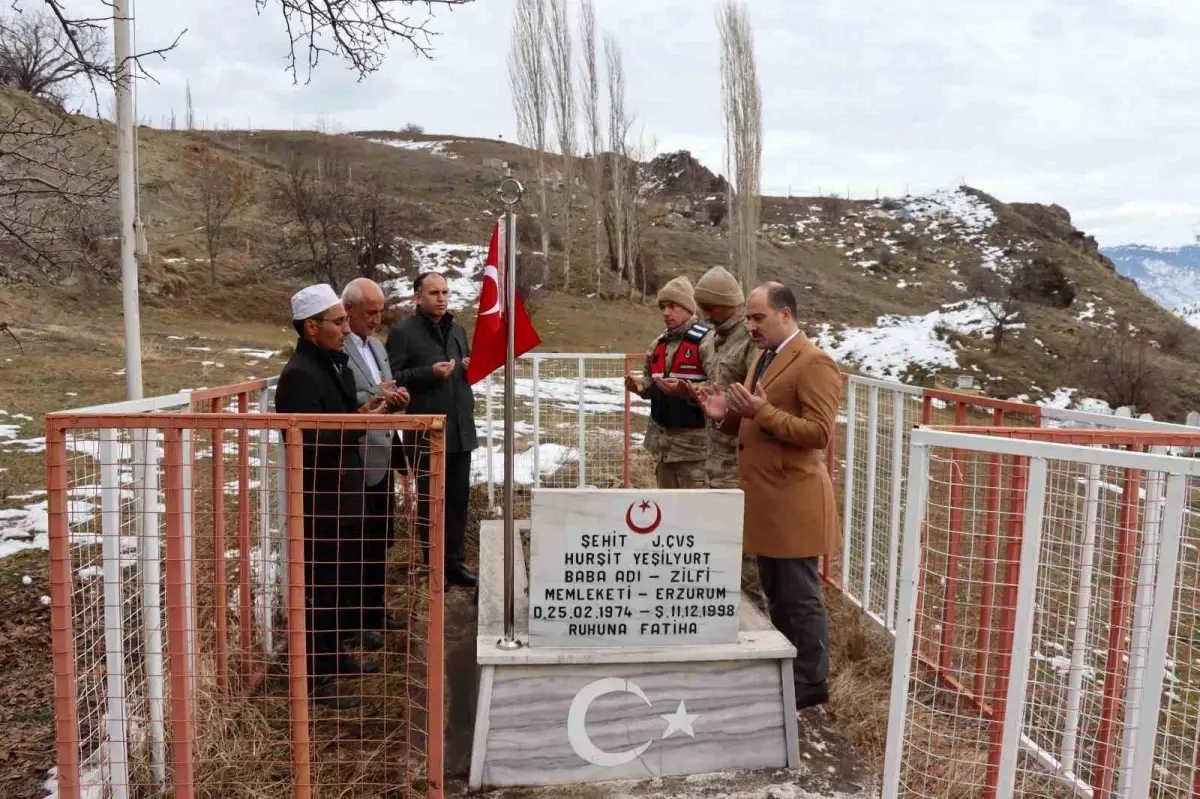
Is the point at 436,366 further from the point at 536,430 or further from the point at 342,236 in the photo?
the point at 342,236

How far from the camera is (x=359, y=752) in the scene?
10.1 feet

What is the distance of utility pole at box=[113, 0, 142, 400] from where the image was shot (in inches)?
162

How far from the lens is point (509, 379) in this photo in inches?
120

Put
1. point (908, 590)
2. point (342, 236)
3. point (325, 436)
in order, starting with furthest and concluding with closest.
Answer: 1. point (342, 236)
2. point (325, 436)
3. point (908, 590)

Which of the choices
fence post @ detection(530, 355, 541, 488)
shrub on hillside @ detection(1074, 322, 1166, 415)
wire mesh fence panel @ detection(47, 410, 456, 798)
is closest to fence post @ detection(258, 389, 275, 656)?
wire mesh fence panel @ detection(47, 410, 456, 798)

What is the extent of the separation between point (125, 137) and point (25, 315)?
1577 centimetres

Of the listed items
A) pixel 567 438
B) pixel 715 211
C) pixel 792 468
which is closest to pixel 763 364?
pixel 792 468

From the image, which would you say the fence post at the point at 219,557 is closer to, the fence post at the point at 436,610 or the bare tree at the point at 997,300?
the fence post at the point at 436,610

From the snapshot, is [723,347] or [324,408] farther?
[723,347]

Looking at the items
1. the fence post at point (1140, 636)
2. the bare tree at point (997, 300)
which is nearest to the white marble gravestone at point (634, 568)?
the fence post at point (1140, 636)

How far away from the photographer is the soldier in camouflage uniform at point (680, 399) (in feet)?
15.1

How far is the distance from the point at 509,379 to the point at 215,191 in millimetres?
30315

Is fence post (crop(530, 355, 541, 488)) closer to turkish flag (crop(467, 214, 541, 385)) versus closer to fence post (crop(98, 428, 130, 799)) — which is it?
turkish flag (crop(467, 214, 541, 385))

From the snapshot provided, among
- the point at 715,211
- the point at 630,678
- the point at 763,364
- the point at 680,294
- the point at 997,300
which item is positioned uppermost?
the point at 715,211
